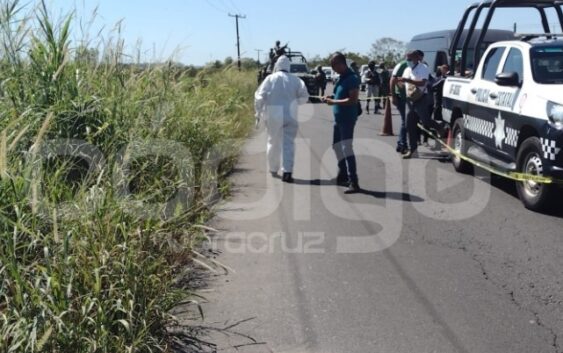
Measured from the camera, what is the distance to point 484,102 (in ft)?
26.7

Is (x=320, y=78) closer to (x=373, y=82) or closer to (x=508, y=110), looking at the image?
(x=373, y=82)

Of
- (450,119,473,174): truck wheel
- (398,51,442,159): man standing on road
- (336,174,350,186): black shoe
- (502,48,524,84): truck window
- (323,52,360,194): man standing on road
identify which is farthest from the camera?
(398,51,442,159): man standing on road

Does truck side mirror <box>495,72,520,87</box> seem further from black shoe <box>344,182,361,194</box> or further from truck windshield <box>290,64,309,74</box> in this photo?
truck windshield <box>290,64,309,74</box>

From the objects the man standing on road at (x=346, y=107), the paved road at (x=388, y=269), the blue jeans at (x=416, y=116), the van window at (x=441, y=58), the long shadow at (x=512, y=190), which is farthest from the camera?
the van window at (x=441, y=58)

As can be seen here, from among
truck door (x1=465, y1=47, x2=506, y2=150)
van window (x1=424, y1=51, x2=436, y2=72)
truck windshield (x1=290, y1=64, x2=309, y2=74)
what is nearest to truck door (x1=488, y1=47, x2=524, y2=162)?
truck door (x1=465, y1=47, x2=506, y2=150)

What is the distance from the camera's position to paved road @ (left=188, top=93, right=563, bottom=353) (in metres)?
3.83

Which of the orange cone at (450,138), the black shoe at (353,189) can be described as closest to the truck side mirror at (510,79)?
the black shoe at (353,189)

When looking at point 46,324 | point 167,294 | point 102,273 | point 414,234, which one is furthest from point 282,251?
→ point 46,324

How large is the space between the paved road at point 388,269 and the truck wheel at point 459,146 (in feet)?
1.88

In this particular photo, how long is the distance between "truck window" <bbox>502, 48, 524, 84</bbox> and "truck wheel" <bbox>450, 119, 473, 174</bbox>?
5.00 ft

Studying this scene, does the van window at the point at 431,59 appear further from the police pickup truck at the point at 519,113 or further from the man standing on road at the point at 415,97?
the police pickup truck at the point at 519,113

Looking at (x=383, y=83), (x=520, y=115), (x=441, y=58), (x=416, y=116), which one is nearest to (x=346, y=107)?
(x=520, y=115)

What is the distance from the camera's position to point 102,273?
11.7ft

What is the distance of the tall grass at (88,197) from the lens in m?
3.23
